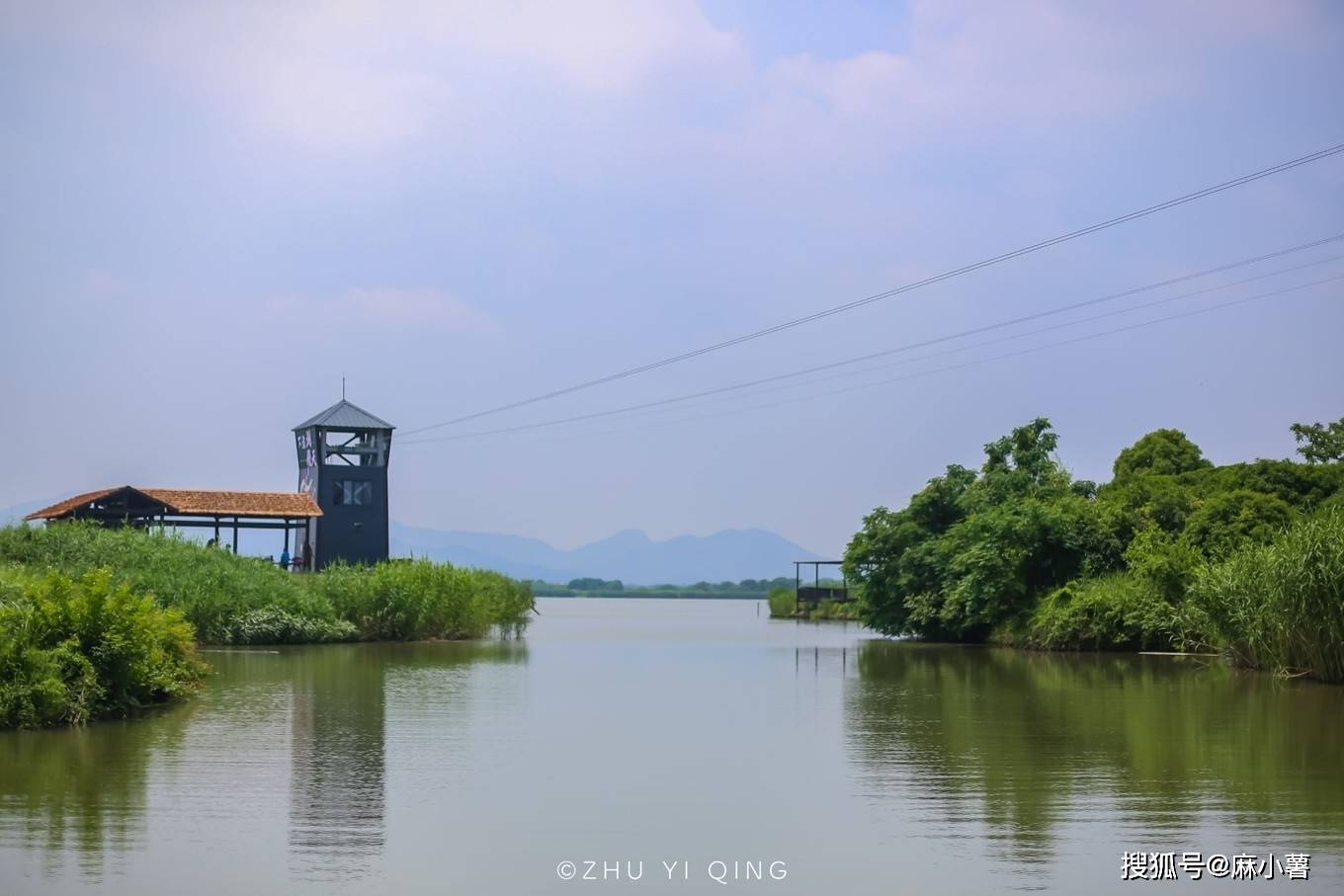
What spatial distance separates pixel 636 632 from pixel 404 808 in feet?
106

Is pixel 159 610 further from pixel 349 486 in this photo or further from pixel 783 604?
pixel 783 604

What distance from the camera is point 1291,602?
20938mm

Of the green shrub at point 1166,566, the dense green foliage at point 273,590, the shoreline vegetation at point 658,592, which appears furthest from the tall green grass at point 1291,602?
the shoreline vegetation at point 658,592

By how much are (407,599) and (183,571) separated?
563 centimetres

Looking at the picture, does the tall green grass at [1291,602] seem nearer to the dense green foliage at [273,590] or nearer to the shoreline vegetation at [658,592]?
the dense green foliage at [273,590]

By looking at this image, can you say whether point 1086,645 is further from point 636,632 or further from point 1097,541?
point 636,632

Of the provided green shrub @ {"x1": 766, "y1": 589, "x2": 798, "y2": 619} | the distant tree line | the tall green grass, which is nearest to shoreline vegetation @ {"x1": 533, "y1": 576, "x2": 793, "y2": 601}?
the distant tree line

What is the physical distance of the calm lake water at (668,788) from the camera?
27.3ft

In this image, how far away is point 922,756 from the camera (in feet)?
43.1

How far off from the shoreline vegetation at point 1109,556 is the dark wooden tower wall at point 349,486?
54.5 feet

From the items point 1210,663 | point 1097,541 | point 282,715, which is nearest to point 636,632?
point 1097,541

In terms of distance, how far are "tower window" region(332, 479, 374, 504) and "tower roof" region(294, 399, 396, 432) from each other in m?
1.82

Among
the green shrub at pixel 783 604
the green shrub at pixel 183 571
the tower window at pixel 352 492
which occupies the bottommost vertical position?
the green shrub at pixel 783 604

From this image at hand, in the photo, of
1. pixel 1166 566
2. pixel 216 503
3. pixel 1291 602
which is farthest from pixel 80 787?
pixel 216 503
